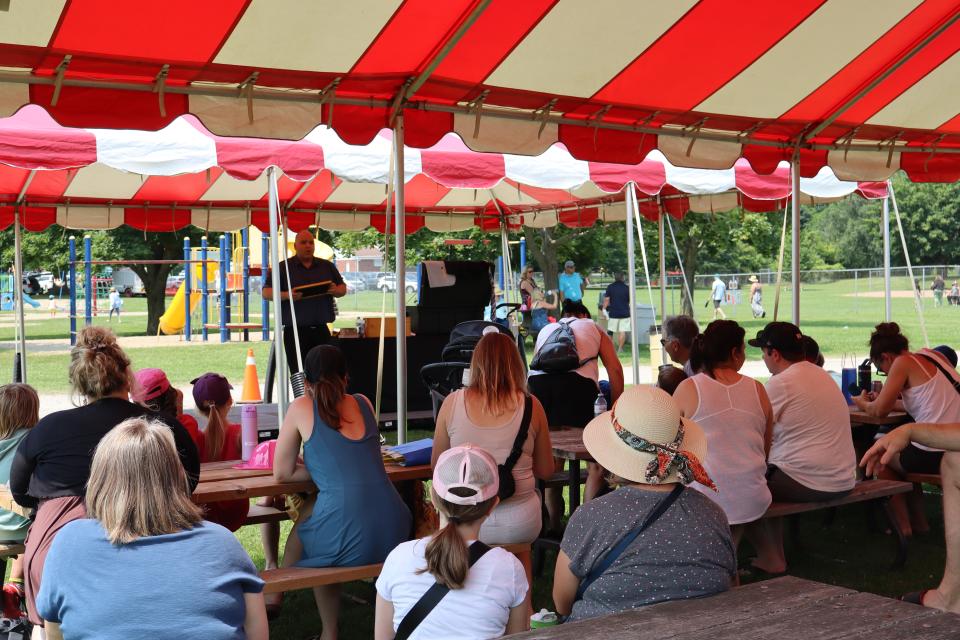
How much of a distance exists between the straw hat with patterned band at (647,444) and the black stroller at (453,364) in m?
2.29

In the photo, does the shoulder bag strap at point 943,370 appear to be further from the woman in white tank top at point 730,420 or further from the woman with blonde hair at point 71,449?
the woman with blonde hair at point 71,449

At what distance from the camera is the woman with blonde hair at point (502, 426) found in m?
3.89

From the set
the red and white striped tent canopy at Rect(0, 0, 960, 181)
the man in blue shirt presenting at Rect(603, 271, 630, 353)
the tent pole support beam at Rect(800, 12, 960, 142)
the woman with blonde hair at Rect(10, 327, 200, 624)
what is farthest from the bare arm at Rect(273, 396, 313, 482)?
the man in blue shirt presenting at Rect(603, 271, 630, 353)

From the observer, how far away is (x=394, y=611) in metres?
2.49

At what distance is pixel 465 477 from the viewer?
267cm

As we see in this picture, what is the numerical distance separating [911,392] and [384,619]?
13.1ft

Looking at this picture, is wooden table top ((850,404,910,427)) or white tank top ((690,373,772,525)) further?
wooden table top ((850,404,910,427))

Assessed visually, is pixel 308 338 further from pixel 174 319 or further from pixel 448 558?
pixel 174 319

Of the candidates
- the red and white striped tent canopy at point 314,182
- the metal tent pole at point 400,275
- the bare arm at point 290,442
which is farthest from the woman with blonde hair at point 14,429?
the red and white striped tent canopy at point 314,182

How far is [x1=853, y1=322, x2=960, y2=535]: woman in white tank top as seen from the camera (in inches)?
209

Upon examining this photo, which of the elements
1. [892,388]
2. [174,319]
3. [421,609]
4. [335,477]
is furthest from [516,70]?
[174,319]

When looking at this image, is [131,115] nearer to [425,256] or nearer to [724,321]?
[724,321]

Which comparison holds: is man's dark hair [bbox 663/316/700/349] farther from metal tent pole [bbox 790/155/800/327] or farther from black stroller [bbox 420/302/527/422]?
metal tent pole [bbox 790/155/800/327]

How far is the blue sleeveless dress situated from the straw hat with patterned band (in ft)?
4.23
